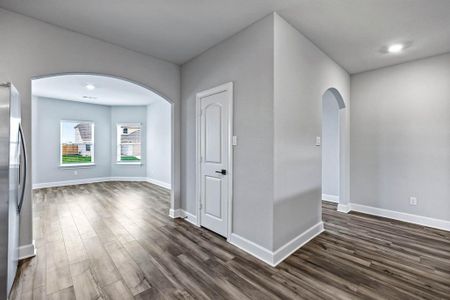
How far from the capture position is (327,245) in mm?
2760

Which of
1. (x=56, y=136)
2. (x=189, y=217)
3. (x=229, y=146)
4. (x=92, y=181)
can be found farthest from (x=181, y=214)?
(x=56, y=136)

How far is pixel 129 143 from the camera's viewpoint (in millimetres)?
7828

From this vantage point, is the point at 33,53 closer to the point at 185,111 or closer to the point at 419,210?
the point at 185,111

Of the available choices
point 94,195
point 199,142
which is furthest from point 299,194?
point 94,195

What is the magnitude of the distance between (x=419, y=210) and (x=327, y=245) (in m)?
2.20

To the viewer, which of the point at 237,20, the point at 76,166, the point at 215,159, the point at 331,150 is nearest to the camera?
the point at 237,20

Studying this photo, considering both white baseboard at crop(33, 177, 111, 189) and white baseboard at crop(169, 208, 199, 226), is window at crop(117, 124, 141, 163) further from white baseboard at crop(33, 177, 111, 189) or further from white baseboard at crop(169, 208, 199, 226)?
white baseboard at crop(169, 208, 199, 226)

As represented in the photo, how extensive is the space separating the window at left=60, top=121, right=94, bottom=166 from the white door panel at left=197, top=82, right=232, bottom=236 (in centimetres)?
606

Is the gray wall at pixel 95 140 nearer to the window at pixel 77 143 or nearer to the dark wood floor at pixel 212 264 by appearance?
the window at pixel 77 143

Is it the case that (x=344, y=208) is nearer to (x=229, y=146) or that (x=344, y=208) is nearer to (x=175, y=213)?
(x=229, y=146)

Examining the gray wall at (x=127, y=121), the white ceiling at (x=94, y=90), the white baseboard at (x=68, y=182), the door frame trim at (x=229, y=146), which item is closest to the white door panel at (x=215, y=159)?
the door frame trim at (x=229, y=146)

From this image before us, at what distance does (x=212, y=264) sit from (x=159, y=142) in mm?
5500

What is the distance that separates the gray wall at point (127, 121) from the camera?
768 cm

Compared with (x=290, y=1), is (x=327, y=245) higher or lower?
lower
